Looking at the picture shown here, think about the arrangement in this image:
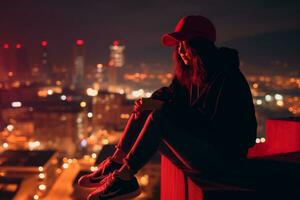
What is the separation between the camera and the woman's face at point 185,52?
2035 millimetres

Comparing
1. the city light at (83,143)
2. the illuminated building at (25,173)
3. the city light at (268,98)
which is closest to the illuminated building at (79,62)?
the city light at (83,143)

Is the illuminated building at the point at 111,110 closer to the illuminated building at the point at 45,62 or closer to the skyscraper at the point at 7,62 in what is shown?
the skyscraper at the point at 7,62

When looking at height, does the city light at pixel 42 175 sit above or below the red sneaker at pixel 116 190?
below

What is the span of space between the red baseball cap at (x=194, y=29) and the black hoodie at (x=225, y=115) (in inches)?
9.4

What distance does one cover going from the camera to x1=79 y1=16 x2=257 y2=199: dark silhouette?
69.5 inches

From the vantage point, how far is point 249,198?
1.71m

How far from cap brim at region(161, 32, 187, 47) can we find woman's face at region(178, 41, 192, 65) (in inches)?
1.7

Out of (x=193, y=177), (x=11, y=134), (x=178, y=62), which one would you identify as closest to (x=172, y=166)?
(x=193, y=177)

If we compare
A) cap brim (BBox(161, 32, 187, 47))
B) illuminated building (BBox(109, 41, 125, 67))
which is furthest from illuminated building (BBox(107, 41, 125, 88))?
cap brim (BBox(161, 32, 187, 47))

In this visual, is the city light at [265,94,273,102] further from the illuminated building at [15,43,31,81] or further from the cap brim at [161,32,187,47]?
the illuminated building at [15,43,31,81]

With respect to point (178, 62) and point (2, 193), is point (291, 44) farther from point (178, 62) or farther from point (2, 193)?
point (178, 62)

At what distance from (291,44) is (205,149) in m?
74.1

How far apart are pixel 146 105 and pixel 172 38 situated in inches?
17.9

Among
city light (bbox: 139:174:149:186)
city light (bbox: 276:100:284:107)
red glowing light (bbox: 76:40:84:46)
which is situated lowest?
city light (bbox: 139:174:149:186)
